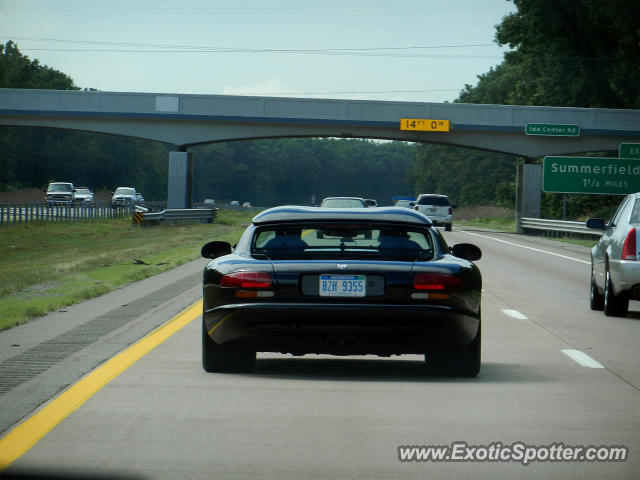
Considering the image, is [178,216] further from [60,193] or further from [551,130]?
→ [551,130]

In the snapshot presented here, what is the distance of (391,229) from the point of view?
873cm

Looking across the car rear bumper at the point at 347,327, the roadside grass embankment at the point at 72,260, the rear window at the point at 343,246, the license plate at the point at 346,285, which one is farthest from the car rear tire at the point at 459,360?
the roadside grass embankment at the point at 72,260

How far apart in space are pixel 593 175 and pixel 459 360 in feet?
130

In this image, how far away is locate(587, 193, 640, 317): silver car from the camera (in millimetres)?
13609

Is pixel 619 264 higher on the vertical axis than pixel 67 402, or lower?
higher

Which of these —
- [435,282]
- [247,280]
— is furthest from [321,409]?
[435,282]

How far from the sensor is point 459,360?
8.65 metres

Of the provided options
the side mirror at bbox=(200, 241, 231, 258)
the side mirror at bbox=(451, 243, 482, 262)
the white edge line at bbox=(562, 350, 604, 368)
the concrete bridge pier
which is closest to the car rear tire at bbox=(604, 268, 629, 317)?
the white edge line at bbox=(562, 350, 604, 368)

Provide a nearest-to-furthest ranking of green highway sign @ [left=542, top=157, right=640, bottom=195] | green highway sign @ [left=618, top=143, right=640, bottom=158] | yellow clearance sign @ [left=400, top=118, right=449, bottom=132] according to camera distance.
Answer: green highway sign @ [left=542, top=157, right=640, bottom=195] < green highway sign @ [left=618, top=143, right=640, bottom=158] < yellow clearance sign @ [left=400, top=118, right=449, bottom=132]

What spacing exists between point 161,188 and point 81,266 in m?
127

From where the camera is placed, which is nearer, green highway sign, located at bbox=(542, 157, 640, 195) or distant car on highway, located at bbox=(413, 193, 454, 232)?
green highway sign, located at bbox=(542, 157, 640, 195)

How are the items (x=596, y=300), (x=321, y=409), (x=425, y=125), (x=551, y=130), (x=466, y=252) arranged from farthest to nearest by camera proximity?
(x=425, y=125) → (x=551, y=130) → (x=596, y=300) → (x=466, y=252) → (x=321, y=409)

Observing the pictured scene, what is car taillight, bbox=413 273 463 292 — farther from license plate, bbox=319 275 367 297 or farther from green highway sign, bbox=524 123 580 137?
green highway sign, bbox=524 123 580 137

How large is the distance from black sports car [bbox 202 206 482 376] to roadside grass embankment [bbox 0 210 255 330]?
180 inches
